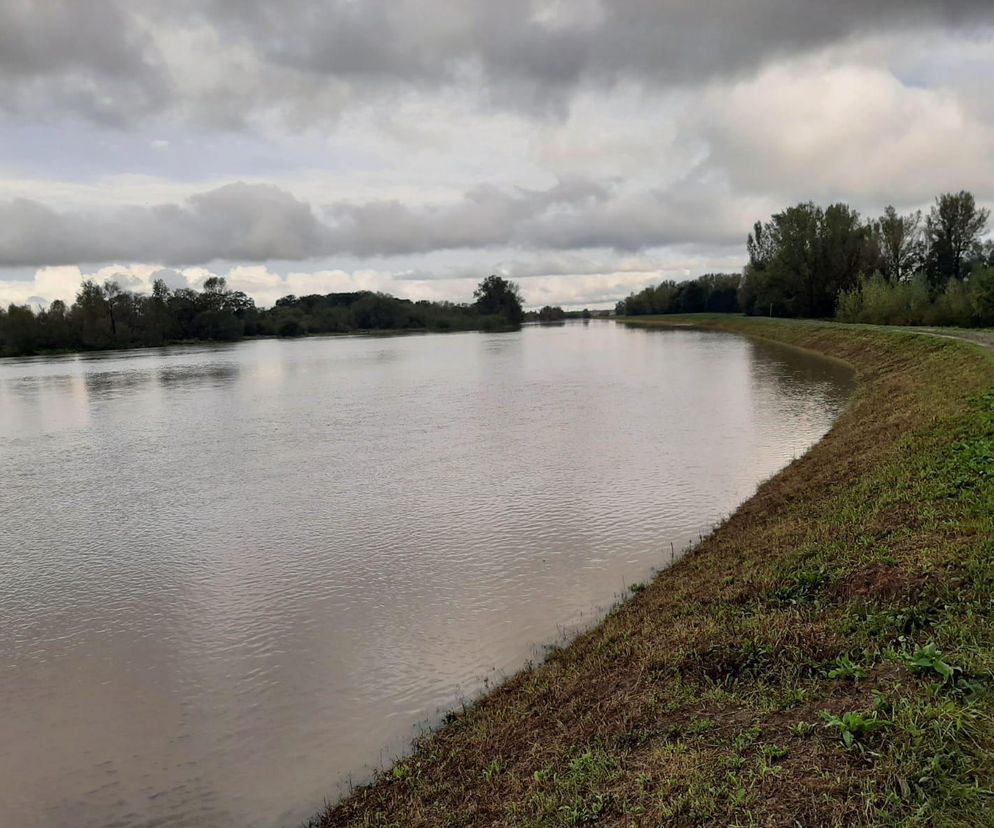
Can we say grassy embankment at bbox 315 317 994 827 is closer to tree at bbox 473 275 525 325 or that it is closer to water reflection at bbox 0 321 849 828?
water reflection at bbox 0 321 849 828

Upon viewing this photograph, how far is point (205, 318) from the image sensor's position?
12088 centimetres

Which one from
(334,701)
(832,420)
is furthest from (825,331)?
(334,701)

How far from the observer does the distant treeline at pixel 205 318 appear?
98.3 meters

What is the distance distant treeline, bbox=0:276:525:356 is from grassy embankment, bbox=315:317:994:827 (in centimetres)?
11154

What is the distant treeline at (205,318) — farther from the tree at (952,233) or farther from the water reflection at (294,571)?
the tree at (952,233)

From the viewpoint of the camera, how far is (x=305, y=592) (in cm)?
906

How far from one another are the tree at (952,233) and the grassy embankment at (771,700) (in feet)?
223

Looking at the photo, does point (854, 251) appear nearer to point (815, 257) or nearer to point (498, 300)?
point (815, 257)

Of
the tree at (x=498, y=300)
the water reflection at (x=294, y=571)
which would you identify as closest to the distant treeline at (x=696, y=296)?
the tree at (x=498, y=300)

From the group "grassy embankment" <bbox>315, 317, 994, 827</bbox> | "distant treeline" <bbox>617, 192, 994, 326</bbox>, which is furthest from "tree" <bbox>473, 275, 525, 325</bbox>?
"grassy embankment" <bbox>315, 317, 994, 827</bbox>

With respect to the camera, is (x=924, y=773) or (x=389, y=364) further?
(x=389, y=364)

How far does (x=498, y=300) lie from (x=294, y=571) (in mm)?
169644

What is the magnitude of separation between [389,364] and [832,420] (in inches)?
1523

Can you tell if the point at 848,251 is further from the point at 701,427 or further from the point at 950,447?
the point at 950,447
